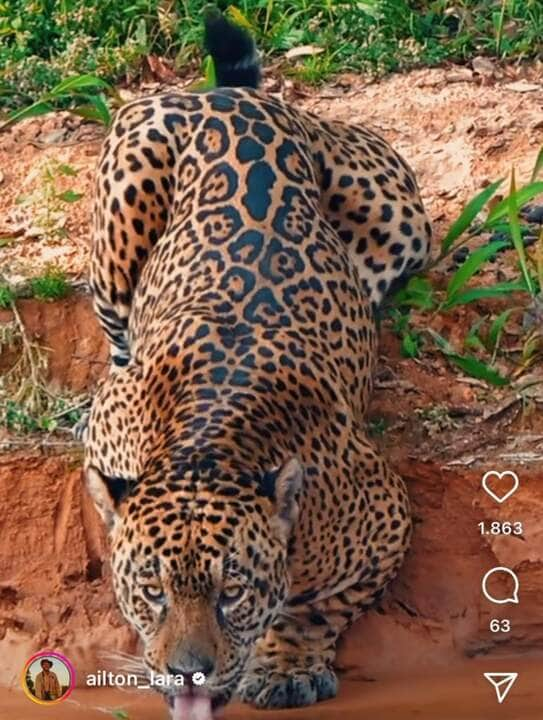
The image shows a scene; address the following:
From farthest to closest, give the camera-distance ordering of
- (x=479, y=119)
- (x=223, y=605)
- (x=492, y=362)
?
1. (x=479, y=119)
2. (x=492, y=362)
3. (x=223, y=605)

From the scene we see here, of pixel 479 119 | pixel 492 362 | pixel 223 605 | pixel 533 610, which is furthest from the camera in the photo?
pixel 479 119

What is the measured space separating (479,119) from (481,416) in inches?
85.2

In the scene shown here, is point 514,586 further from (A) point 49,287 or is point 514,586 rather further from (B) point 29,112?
(B) point 29,112

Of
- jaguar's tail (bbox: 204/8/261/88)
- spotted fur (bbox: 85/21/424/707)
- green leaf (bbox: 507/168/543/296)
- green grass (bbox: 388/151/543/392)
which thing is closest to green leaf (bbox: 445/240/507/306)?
green grass (bbox: 388/151/543/392)

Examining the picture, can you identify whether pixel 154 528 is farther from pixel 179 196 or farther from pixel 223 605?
pixel 179 196

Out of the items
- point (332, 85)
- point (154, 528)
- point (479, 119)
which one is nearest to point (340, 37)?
point (332, 85)

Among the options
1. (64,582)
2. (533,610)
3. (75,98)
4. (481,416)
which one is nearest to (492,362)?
(481,416)

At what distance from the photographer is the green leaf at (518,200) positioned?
31.9 ft

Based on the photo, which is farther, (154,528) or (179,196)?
(179,196)

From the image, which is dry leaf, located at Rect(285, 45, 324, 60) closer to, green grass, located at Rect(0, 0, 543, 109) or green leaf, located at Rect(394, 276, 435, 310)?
green grass, located at Rect(0, 0, 543, 109)

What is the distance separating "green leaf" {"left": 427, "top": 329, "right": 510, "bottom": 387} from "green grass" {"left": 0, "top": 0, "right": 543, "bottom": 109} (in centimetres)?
224

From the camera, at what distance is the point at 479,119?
11.0 metres

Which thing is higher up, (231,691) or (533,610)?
(231,691)

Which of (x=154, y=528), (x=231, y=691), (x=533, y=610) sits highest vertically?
(x=154, y=528)
